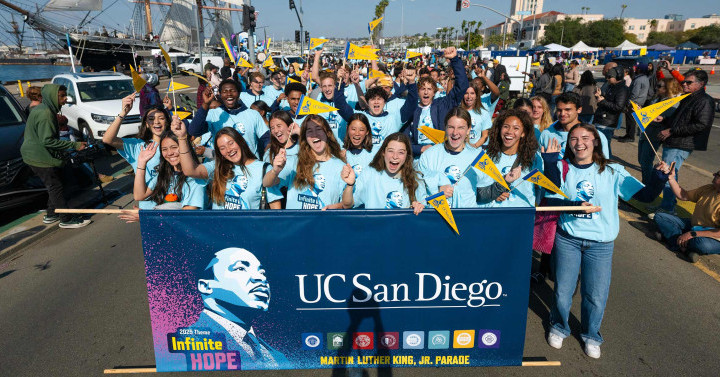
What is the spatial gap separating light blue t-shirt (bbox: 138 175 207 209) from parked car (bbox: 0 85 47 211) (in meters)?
4.42

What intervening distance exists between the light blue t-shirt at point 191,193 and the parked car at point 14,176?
4.42 meters

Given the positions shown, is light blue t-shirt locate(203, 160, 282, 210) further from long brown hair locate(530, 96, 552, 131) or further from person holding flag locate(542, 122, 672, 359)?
long brown hair locate(530, 96, 552, 131)

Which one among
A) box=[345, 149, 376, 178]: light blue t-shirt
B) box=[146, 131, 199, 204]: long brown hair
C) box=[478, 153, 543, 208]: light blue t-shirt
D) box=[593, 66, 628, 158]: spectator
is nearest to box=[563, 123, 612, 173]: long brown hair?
box=[478, 153, 543, 208]: light blue t-shirt

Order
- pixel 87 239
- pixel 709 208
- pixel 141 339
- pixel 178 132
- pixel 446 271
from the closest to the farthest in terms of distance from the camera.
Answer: pixel 446 271 < pixel 178 132 < pixel 141 339 < pixel 709 208 < pixel 87 239

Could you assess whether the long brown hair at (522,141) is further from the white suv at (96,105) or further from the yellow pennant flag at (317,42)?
the white suv at (96,105)

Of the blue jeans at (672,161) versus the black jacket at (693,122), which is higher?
the black jacket at (693,122)

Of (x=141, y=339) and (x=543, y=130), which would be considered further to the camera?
(x=543, y=130)

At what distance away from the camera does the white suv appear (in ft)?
36.3

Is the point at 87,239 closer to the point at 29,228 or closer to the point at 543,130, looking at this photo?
the point at 29,228

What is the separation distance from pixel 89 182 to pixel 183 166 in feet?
17.9

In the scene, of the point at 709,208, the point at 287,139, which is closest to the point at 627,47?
the point at 709,208

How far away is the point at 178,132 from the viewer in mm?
3529

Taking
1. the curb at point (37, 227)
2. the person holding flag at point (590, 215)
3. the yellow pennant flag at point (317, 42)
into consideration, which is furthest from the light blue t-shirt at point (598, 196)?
the curb at point (37, 227)

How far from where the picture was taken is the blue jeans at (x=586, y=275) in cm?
321
